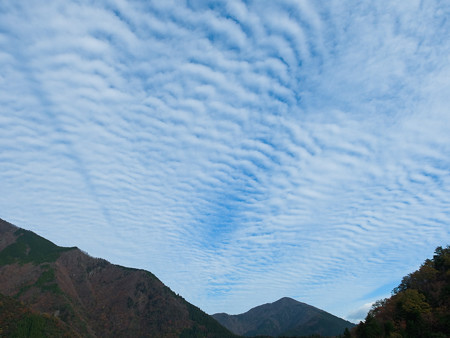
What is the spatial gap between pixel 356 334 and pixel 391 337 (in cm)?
2464

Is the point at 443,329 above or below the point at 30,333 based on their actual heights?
above

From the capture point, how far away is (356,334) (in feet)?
444

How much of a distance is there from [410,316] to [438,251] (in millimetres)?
52954

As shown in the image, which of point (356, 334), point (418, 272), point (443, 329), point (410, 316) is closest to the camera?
point (443, 329)

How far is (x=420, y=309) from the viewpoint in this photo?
390 feet

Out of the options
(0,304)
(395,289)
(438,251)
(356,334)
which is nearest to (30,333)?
(0,304)

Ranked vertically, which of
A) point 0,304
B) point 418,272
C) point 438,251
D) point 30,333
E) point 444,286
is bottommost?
point 30,333

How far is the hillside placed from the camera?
4355 inches

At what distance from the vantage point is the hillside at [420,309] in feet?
363

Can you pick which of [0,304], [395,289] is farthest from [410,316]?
[0,304]

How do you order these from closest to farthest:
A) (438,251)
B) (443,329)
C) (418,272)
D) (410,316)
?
(443,329), (410,316), (418,272), (438,251)

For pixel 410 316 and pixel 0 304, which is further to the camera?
pixel 0 304

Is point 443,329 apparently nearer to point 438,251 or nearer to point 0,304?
point 438,251

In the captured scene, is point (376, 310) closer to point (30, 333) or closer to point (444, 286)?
point (444, 286)
